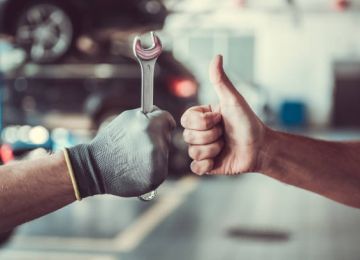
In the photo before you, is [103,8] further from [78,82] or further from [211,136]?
[211,136]

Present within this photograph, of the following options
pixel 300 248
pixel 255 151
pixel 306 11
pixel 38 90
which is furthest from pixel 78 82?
pixel 306 11

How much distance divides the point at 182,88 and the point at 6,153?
128 inches

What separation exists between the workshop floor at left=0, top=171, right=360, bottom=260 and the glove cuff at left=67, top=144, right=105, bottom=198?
3.08 metres

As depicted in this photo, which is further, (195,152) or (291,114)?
(291,114)

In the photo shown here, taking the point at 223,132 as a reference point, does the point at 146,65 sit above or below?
above

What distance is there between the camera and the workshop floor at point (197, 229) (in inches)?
196

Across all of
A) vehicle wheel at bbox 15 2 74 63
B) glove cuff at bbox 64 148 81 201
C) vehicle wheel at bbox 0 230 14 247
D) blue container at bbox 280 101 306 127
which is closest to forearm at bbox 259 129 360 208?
glove cuff at bbox 64 148 81 201

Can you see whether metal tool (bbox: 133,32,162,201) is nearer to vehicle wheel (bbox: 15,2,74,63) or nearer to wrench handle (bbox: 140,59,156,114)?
wrench handle (bbox: 140,59,156,114)

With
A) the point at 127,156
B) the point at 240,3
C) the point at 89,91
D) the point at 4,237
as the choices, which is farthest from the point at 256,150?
the point at 240,3

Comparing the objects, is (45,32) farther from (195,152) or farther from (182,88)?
(195,152)

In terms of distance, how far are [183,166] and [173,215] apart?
230 centimetres

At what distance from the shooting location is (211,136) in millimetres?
2055

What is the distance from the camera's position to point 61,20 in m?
6.66

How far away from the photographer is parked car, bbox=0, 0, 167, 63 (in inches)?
258
